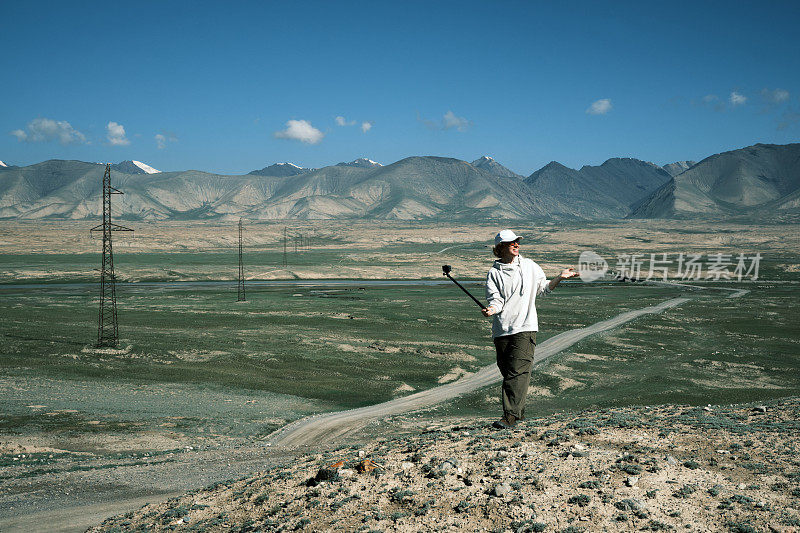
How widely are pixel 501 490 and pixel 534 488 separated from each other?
0.50 meters

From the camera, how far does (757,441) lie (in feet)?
33.9

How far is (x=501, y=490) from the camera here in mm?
8172

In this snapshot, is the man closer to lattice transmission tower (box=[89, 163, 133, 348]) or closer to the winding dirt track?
the winding dirt track

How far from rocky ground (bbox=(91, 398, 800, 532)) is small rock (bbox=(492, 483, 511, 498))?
14mm

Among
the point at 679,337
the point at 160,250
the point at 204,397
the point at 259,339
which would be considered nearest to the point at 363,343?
the point at 259,339

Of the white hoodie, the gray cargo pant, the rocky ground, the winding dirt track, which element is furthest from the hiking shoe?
the winding dirt track

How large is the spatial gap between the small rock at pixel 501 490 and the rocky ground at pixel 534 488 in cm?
1

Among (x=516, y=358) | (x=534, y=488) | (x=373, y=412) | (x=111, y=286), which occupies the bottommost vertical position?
(x=373, y=412)

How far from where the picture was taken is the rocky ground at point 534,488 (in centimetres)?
753

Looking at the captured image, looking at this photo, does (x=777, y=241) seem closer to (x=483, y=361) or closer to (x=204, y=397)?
(x=483, y=361)

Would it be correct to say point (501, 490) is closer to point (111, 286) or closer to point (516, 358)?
point (516, 358)

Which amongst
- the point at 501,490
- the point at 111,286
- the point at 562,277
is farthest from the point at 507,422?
the point at 111,286

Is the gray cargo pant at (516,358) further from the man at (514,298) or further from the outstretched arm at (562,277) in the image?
the outstretched arm at (562,277)

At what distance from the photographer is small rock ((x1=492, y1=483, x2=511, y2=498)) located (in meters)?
8.12
